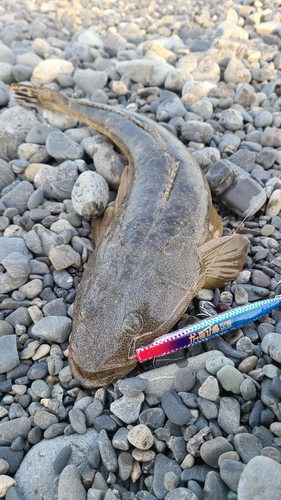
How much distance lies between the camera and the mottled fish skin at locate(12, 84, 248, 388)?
291 centimetres

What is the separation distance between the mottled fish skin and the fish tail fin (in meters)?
1.58

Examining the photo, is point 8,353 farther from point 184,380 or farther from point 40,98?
point 40,98

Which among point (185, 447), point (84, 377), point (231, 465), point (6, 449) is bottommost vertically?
point (6, 449)

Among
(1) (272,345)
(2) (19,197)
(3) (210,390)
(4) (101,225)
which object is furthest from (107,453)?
(2) (19,197)

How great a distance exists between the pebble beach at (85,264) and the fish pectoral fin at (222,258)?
92 mm

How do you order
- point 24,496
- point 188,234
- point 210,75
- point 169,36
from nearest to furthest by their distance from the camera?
1. point 24,496
2. point 188,234
3. point 210,75
4. point 169,36

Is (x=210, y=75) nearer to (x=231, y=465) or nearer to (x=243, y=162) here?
(x=243, y=162)

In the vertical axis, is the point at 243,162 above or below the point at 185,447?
above

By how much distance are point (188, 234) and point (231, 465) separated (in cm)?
183

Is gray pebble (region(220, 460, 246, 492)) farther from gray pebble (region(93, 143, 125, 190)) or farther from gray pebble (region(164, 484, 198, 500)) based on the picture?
gray pebble (region(93, 143, 125, 190))

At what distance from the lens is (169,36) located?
798 cm

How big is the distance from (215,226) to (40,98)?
2.97 m

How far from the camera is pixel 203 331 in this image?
9.61 feet

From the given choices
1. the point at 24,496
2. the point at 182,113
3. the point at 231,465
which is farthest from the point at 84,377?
the point at 182,113
